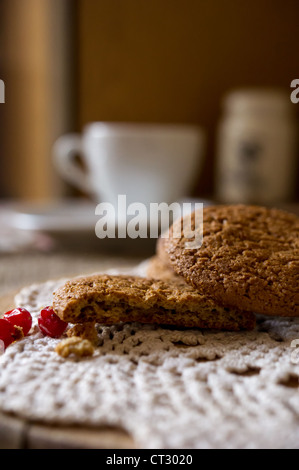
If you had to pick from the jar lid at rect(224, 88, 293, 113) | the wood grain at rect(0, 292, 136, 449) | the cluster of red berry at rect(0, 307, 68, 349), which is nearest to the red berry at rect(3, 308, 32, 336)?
the cluster of red berry at rect(0, 307, 68, 349)

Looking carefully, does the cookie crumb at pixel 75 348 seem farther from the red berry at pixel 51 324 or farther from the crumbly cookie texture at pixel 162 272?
the crumbly cookie texture at pixel 162 272

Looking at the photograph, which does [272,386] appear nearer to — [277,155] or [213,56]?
[277,155]

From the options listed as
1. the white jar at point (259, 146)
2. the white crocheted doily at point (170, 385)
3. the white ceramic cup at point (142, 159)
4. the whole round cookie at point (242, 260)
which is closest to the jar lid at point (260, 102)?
the white jar at point (259, 146)

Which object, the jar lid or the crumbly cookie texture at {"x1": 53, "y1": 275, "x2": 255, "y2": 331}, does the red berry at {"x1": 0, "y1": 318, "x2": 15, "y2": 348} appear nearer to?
the crumbly cookie texture at {"x1": 53, "y1": 275, "x2": 255, "y2": 331}

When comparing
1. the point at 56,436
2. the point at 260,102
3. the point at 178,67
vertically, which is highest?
the point at 178,67

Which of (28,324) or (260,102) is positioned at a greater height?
(260,102)

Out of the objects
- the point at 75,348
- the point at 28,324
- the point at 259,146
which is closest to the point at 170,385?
the point at 75,348

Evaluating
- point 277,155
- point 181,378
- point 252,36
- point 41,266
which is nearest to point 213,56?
point 252,36

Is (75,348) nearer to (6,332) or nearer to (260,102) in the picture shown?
(6,332)

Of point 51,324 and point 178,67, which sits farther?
point 178,67
